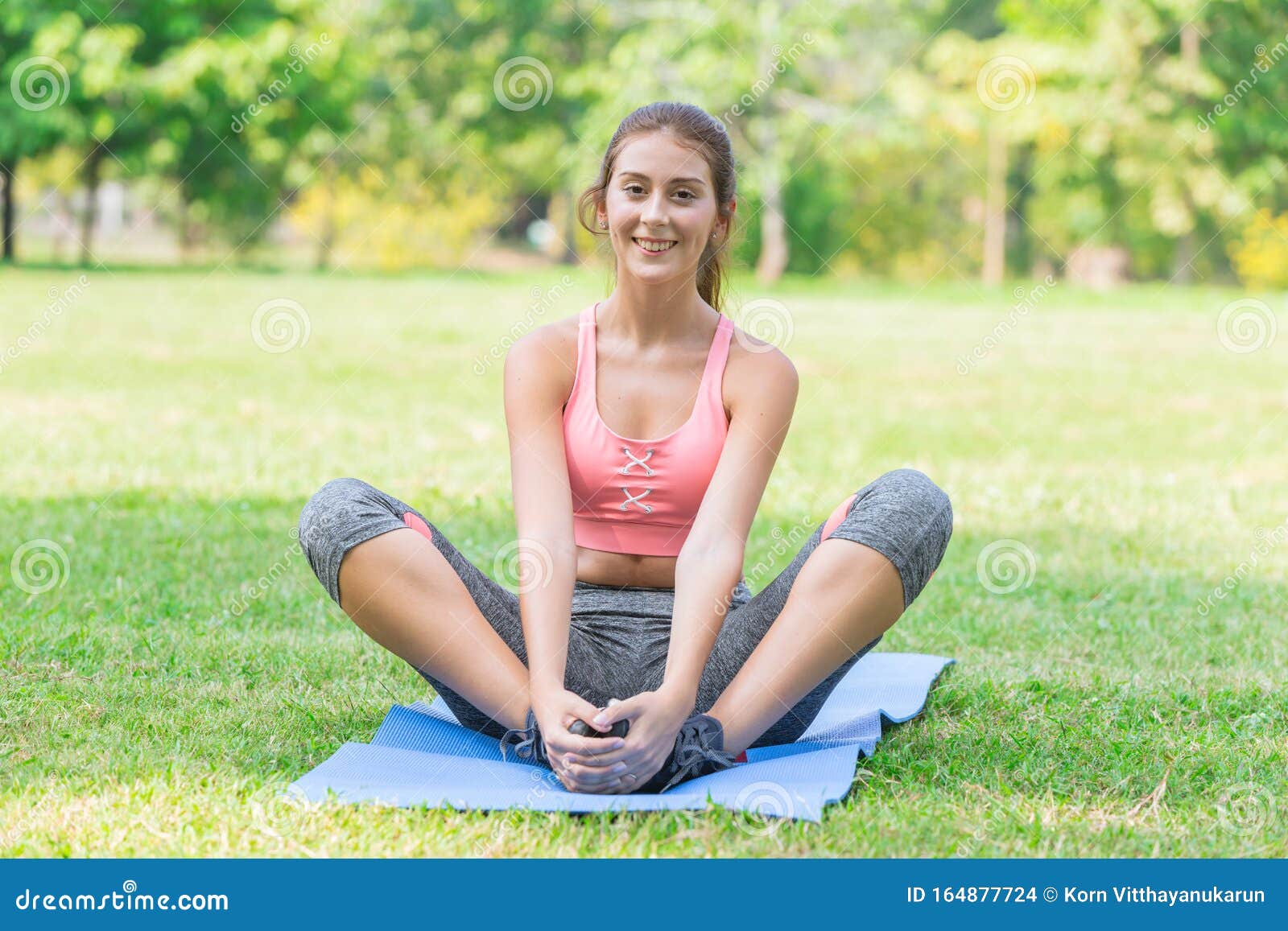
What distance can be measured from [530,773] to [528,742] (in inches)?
2.8

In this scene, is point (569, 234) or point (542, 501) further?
point (569, 234)

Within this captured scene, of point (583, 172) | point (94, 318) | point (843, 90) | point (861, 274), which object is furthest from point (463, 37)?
point (94, 318)

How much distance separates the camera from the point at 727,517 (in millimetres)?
3135

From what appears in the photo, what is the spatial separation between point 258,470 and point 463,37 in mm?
25572

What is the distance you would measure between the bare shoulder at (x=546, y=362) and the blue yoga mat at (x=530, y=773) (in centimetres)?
82

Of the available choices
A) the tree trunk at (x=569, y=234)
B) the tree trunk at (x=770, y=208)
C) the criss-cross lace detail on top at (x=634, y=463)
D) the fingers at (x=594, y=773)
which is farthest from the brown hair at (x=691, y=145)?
the tree trunk at (x=569, y=234)

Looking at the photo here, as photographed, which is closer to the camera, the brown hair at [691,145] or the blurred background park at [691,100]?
the brown hair at [691,145]

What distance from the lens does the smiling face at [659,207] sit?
3211mm

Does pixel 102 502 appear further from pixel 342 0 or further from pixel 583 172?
pixel 342 0

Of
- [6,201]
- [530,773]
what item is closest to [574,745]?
[530,773]

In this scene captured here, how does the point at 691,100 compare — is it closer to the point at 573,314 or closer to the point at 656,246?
the point at 573,314

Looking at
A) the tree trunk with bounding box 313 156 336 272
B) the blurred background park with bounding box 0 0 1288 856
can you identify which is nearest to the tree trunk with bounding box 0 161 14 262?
the blurred background park with bounding box 0 0 1288 856

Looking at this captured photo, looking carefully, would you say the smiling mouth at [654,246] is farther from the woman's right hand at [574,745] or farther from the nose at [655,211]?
the woman's right hand at [574,745]

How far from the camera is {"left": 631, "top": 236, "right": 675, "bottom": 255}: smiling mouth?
127 inches
